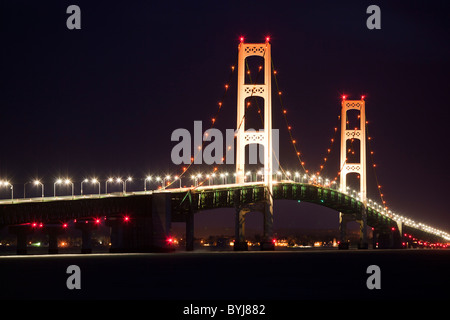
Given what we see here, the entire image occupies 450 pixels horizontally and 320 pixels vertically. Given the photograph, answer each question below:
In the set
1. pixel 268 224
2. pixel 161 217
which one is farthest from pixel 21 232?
pixel 268 224

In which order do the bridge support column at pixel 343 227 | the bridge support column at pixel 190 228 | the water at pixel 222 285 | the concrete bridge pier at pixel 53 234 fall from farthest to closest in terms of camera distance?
the concrete bridge pier at pixel 53 234
the bridge support column at pixel 343 227
the bridge support column at pixel 190 228
the water at pixel 222 285

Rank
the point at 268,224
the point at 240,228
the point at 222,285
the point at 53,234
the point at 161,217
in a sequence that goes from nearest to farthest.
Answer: the point at 222,285 < the point at 161,217 < the point at 268,224 < the point at 240,228 < the point at 53,234

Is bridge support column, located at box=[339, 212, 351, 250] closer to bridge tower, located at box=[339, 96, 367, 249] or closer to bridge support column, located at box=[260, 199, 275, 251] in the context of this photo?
bridge tower, located at box=[339, 96, 367, 249]

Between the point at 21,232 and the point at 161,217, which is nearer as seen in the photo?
the point at 161,217

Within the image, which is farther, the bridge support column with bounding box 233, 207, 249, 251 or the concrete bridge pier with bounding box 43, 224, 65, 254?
the concrete bridge pier with bounding box 43, 224, 65, 254

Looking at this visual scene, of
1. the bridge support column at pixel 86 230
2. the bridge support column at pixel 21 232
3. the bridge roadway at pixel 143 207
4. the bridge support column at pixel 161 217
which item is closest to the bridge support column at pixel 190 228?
the bridge roadway at pixel 143 207

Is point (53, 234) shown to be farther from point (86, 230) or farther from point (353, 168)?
point (353, 168)

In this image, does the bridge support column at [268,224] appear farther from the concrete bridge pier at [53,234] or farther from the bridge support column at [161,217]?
the concrete bridge pier at [53,234]

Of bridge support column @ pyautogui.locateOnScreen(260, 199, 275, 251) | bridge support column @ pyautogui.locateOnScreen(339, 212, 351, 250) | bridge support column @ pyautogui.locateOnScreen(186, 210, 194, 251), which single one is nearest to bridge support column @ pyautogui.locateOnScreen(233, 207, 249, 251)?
bridge support column @ pyautogui.locateOnScreen(260, 199, 275, 251)
